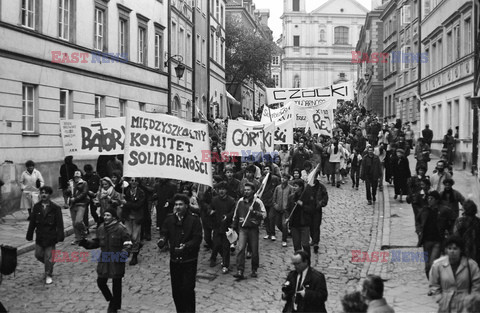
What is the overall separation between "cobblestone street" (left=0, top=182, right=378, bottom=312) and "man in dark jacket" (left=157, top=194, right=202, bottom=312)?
809 millimetres

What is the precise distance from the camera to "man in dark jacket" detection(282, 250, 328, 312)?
22.8ft

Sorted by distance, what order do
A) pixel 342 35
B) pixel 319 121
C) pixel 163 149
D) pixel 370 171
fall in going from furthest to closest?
pixel 342 35
pixel 319 121
pixel 370 171
pixel 163 149

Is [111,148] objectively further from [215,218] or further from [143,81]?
[143,81]

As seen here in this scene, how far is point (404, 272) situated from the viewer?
11.7m

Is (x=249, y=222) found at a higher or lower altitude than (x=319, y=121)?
lower

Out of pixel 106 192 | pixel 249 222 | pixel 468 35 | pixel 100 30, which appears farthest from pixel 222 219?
pixel 468 35

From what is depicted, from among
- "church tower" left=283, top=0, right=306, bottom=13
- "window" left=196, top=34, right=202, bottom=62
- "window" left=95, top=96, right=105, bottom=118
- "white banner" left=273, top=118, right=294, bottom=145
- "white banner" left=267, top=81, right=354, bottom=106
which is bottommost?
"white banner" left=273, top=118, right=294, bottom=145

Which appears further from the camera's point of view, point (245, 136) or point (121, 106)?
point (121, 106)

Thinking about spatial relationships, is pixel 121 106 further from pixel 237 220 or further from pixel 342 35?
pixel 342 35

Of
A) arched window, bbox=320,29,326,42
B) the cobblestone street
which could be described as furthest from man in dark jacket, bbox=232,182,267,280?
arched window, bbox=320,29,326,42

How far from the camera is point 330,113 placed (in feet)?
75.6

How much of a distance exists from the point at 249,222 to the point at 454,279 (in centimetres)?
475

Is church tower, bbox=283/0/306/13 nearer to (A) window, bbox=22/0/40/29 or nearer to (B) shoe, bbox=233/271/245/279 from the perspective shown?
(A) window, bbox=22/0/40/29

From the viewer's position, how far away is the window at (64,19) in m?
20.9
